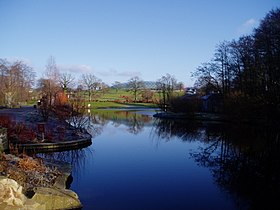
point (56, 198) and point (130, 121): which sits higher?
point (130, 121)

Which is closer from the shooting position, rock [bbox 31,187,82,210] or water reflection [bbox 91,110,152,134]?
rock [bbox 31,187,82,210]

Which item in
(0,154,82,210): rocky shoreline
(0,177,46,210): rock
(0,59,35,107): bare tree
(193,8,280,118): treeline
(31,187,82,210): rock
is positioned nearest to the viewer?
(0,177,46,210): rock

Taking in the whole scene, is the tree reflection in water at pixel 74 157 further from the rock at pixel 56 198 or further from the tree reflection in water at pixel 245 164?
the tree reflection in water at pixel 245 164

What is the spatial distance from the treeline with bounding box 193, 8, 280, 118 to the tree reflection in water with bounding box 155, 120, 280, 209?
6.56 m

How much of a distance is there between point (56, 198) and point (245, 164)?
8.87m

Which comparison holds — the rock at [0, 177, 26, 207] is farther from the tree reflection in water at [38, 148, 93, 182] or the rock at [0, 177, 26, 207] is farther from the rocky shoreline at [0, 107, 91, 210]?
the tree reflection in water at [38, 148, 93, 182]

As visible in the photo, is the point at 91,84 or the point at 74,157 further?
the point at 91,84

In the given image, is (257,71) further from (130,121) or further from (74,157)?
(74,157)

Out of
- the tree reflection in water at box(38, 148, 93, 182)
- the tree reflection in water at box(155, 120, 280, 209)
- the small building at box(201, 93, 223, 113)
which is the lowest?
the tree reflection in water at box(155, 120, 280, 209)

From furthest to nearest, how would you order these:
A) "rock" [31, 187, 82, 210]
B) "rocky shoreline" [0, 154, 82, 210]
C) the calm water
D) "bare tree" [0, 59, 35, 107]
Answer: "bare tree" [0, 59, 35, 107] < the calm water < "rock" [31, 187, 82, 210] < "rocky shoreline" [0, 154, 82, 210]

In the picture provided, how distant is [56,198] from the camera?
736 centimetres

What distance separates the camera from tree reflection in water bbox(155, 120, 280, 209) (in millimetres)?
8922

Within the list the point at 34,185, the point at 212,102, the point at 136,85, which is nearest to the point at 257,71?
the point at 212,102

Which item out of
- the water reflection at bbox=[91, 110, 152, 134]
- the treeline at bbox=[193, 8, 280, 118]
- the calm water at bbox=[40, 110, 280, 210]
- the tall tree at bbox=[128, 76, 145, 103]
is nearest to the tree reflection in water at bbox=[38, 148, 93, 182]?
the calm water at bbox=[40, 110, 280, 210]
